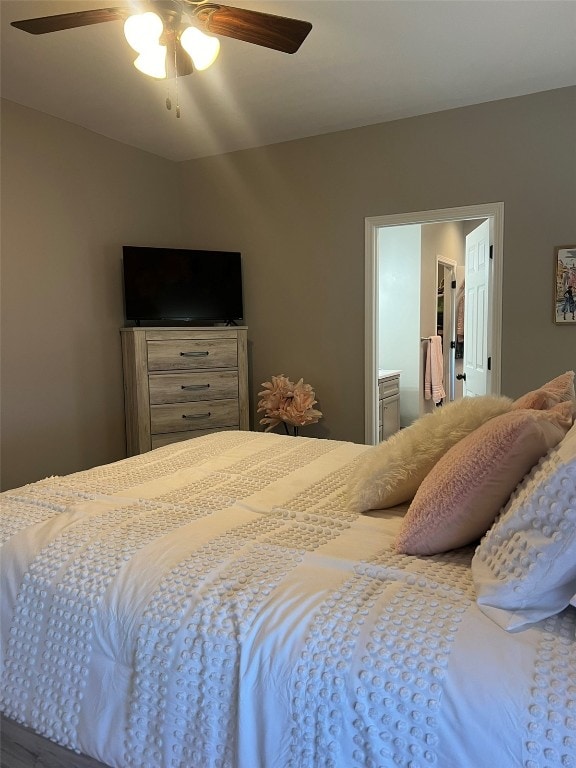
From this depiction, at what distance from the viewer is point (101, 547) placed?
130 cm

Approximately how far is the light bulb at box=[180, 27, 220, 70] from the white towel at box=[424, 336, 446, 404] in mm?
4145

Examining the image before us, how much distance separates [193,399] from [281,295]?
3.42 ft

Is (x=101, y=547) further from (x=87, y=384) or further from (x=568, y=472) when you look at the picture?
(x=87, y=384)

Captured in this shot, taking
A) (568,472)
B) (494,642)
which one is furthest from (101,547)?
(568,472)

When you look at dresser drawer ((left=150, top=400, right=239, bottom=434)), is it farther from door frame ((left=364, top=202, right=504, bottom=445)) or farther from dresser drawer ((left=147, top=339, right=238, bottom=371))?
door frame ((left=364, top=202, right=504, bottom=445))

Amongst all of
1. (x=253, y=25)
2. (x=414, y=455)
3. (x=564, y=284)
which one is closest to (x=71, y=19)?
(x=253, y=25)

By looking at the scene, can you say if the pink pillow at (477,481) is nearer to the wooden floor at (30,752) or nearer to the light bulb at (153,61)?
the wooden floor at (30,752)

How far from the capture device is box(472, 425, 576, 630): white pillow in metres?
0.92

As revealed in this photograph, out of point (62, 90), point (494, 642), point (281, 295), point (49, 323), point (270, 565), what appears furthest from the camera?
point (281, 295)

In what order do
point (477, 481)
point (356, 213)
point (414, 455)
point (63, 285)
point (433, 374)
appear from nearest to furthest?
1. point (477, 481)
2. point (414, 455)
3. point (63, 285)
4. point (356, 213)
5. point (433, 374)

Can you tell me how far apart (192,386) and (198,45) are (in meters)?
2.36

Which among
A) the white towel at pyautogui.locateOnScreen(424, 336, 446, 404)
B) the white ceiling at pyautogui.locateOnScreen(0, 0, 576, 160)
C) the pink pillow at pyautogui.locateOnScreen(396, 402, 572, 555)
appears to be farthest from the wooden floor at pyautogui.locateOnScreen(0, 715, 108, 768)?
the white towel at pyautogui.locateOnScreen(424, 336, 446, 404)

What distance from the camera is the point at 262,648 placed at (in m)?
0.98

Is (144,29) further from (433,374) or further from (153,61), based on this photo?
(433,374)
